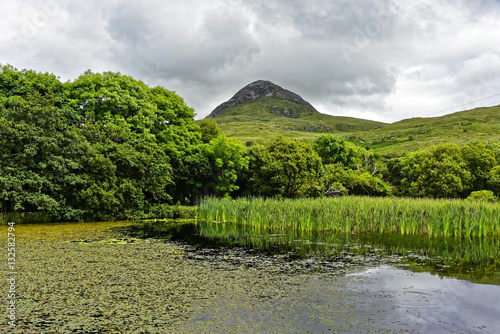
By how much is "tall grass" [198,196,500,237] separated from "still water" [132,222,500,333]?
4.62 feet

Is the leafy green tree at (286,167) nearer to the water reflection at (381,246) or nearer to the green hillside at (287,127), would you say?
the water reflection at (381,246)

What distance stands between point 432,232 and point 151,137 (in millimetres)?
20096

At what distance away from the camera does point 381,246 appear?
527 inches

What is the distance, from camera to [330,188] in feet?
108

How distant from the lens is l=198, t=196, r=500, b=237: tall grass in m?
16.3

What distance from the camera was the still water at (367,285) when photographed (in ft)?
18.8

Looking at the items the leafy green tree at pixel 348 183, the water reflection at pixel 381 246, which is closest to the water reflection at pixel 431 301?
the water reflection at pixel 381 246

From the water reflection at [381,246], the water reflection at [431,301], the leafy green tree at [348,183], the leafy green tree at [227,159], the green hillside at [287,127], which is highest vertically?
the green hillside at [287,127]

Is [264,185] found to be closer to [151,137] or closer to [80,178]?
[151,137]

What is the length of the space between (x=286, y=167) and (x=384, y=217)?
12423 mm

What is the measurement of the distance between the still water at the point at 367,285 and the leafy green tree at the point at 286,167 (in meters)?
13.8

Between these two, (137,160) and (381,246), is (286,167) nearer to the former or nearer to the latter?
(137,160)

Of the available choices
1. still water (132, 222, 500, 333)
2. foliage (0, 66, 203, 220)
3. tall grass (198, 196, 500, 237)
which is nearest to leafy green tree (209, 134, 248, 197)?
foliage (0, 66, 203, 220)

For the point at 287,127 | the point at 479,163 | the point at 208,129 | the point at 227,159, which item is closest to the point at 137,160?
the point at 227,159
